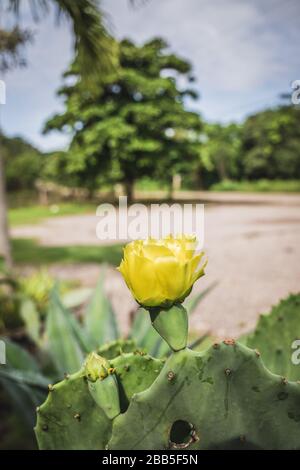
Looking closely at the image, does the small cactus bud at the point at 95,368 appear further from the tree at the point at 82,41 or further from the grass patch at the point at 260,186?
the grass patch at the point at 260,186

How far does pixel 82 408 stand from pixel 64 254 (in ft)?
23.6

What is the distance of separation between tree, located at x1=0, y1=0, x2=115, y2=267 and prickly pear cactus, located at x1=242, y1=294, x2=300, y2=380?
11.6 ft

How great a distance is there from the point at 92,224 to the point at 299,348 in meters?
12.2

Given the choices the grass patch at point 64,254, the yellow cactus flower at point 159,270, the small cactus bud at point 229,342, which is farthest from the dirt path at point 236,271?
the yellow cactus flower at point 159,270

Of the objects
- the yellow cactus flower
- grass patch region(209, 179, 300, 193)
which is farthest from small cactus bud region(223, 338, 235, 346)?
grass patch region(209, 179, 300, 193)

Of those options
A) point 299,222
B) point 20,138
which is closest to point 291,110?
point 299,222

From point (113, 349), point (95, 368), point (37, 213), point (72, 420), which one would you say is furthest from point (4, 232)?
point (37, 213)

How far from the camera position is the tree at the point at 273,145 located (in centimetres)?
3155

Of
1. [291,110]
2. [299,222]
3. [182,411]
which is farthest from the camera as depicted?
[291,110]

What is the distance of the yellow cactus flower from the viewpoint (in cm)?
40

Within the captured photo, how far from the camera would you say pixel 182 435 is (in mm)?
562

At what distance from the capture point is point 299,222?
10.6 meters
